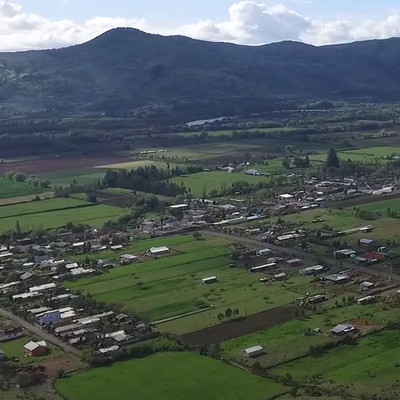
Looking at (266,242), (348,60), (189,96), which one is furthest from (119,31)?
(266,242)

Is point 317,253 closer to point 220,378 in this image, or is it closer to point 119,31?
point 220,378

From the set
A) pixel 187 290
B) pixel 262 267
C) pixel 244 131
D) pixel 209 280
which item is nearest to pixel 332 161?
pixel 244 131

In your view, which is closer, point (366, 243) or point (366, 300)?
point (366, 300)

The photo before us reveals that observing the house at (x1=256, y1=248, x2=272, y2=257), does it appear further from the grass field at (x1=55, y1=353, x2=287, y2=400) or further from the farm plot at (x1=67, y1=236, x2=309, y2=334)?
the grass field at (x1=55, y1=353, x2=287, y2=400)

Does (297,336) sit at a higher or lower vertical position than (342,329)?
lower

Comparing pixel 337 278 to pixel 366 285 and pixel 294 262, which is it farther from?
pixel 294 262

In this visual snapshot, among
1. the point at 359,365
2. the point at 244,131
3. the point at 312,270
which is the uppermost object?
the point at 244,131

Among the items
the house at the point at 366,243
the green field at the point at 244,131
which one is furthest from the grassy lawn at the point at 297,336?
the green field at the point at 244,131

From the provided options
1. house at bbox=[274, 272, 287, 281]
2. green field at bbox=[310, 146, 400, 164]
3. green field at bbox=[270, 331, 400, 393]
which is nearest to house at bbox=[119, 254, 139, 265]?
house at bbox=[274, 272, 287, 281]
